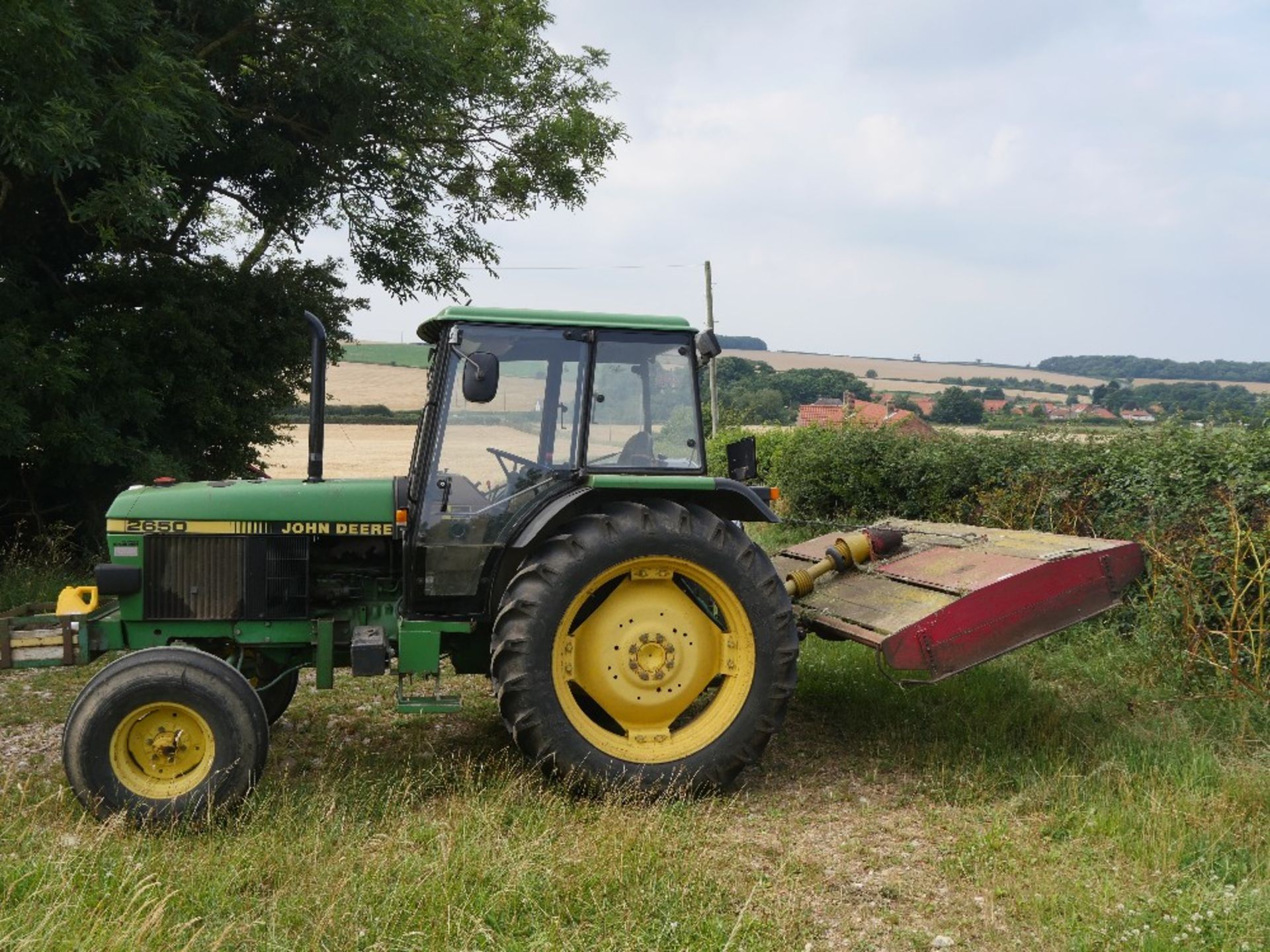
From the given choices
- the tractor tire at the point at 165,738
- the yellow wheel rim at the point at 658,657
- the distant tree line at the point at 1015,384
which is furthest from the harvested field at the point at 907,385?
the tractor tire at the point at 165,738

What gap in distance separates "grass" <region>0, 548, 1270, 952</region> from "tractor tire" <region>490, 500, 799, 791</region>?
9.2 inches

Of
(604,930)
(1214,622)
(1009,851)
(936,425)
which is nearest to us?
(604,930)

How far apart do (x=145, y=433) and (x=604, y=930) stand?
345 inches

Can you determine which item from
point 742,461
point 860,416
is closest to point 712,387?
point 860,416

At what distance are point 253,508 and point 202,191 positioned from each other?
7.22 meters

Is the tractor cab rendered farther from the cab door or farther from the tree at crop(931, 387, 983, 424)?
the tree at crop(931, 387, 983, 424)

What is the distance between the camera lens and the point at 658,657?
5.05m

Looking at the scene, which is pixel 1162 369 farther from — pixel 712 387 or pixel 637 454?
pixel 637 454

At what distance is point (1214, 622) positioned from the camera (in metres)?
6.54

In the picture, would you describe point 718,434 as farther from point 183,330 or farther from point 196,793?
point 196,793

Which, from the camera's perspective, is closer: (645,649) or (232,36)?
(645,649)

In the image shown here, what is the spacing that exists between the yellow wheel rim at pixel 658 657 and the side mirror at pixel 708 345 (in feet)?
3.27

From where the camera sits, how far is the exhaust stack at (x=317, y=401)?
501 cm

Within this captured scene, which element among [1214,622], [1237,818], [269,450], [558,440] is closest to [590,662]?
[558,440]
